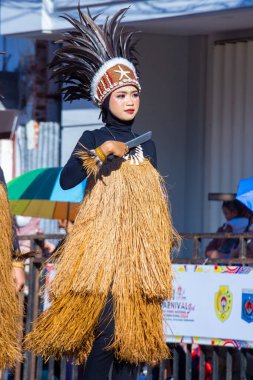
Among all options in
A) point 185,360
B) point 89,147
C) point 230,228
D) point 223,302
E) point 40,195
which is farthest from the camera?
point 40,195

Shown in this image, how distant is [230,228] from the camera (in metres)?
8.90

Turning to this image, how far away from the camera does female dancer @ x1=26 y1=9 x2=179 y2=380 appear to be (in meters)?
5.33

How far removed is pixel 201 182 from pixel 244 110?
39.6 inches

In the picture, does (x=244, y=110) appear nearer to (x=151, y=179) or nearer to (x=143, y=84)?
(x=143, y=84)

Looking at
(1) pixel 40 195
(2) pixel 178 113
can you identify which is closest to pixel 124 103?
(1) pixel 40 195

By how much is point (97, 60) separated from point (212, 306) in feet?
6.82

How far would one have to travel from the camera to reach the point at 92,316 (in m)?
5.34

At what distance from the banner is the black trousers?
1509 mm

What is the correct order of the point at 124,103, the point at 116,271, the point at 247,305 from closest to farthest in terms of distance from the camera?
the point at 116,271
the point at 124,103
the point at 247,305

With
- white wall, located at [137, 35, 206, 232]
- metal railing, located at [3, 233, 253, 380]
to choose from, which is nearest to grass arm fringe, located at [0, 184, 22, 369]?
metal railing, located at [3, 233, 253, 380]

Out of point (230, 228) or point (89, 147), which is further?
point (230, 228)

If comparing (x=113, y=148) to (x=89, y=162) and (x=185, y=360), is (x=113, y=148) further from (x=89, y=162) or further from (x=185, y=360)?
(x=185, y=360)

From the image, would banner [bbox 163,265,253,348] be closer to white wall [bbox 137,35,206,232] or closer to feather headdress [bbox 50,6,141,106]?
feather headdress [bbox 50,6,141,106]

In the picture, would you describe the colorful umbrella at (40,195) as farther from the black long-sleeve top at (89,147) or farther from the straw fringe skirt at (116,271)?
the straw fringe skirt at (116,271)
